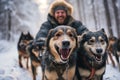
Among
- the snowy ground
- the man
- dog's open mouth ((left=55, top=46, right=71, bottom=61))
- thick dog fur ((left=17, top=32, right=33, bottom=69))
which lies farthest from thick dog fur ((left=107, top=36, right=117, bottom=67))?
dog's open mouth ((left=55, top=46, right=71, bottom=61))

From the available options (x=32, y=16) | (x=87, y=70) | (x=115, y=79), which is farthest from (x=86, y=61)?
(x=32, y=16)

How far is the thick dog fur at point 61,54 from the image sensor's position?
1818mm

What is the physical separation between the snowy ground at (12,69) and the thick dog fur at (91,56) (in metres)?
1.69

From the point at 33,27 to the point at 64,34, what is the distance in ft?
10.1

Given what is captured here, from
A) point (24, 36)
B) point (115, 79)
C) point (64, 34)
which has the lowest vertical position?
point (115, 79)

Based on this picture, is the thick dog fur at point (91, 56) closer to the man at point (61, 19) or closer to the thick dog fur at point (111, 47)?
the man at point (61, 19)

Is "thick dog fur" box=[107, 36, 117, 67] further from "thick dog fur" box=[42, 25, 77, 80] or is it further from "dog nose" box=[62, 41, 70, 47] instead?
"dog nose" box=[62, 41, 70, 47]

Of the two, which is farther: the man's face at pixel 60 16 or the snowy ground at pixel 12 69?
the snowy ground at pixel 12 69

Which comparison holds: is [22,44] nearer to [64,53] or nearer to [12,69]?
[12,69]

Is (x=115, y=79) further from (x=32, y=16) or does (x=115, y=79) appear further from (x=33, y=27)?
(x=32, y=16)

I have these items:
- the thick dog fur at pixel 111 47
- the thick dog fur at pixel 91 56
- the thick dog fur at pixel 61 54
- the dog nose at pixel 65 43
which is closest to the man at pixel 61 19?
the thick dog fur at pixel 91 56

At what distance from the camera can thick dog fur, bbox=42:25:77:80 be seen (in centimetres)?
182

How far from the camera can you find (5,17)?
4746 mm

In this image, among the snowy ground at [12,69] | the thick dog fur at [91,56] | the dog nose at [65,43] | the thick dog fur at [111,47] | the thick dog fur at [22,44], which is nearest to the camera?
the dog nose at [65,43]
